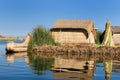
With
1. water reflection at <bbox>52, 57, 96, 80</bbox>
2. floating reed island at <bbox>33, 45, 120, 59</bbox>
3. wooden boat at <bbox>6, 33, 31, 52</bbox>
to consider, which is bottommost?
water reflection at <bbox>52, 57, 96, 80</bbox>

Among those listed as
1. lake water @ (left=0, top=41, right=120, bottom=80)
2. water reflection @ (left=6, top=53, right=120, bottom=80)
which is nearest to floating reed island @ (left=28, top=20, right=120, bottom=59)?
water reflection @ (left=6, top=53, right=120, bottom=80)

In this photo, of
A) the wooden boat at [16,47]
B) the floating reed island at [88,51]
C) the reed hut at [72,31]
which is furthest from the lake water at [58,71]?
the reed hut at [72,31]

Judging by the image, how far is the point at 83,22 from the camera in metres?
50.5

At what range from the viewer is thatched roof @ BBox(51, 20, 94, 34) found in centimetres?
4905

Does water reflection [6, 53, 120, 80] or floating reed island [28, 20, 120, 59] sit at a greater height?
floating reed island [28, 20, 120, 59]

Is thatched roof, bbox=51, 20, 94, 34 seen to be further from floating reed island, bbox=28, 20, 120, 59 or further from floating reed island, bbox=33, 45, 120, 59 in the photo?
floating reed island, bbox=33, 45, 120, 59

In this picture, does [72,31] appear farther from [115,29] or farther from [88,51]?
[88,51]

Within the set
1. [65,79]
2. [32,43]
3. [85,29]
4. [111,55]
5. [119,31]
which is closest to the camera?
[65,79]

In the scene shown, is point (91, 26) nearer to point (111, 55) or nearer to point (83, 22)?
point (83, 22)

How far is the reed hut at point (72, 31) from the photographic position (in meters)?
49.3

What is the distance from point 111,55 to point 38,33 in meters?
10.8

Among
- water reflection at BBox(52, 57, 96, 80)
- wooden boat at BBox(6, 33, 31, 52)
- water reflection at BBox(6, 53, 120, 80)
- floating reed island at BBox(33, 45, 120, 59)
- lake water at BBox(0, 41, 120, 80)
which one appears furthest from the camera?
wooden boat at BBox(6, 33, 31, 52)

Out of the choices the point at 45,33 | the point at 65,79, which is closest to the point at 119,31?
the point at 45,33

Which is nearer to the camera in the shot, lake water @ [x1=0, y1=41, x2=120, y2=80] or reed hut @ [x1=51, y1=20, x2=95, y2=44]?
lake water @ [x1=0, y1=41, x2=120, y2=80]
